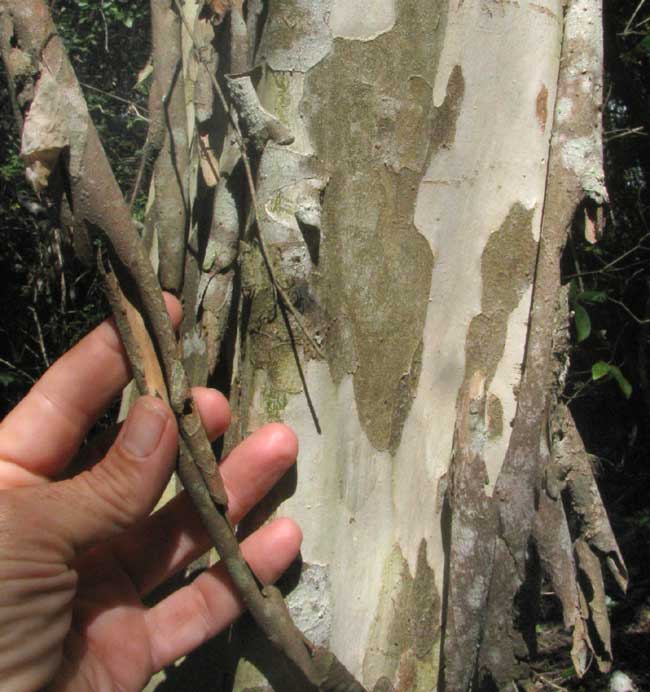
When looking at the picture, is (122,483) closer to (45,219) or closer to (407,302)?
(407,302)

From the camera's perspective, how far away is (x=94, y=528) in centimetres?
95

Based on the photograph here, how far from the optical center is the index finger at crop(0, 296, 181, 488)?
3.59ft

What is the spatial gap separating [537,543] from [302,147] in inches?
25.8

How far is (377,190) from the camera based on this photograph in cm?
100

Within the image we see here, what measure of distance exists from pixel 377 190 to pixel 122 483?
50 cm

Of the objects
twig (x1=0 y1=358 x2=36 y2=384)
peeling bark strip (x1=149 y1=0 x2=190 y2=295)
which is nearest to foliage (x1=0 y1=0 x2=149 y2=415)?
twig (x1=0 y1=358 x2=36 y2=384)

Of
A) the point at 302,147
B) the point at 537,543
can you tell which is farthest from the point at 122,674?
the point at 302,147

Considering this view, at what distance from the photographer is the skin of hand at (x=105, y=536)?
3.02 feet

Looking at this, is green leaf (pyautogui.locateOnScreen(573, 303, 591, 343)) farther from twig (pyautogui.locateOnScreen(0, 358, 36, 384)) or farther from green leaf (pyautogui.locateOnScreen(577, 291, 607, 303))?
twig (pyautogui.locateOnScreen(0, 358, 36, 384))

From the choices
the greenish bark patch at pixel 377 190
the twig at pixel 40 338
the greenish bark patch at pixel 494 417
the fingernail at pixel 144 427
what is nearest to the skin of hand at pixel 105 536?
the fingernail at pixel 144 427

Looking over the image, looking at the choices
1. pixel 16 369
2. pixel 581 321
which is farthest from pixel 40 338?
pixel 581 321

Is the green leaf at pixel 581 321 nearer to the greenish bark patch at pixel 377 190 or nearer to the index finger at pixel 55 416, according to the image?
the greenish bark patch at pixel 377 190

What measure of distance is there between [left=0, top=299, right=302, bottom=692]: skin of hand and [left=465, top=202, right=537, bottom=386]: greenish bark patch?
12.0 inches

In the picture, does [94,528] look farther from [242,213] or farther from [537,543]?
[537,543]
